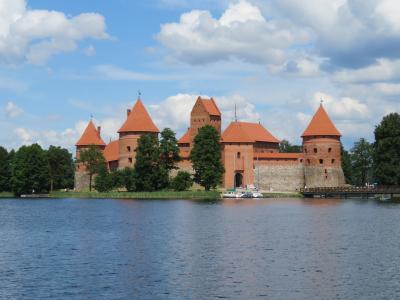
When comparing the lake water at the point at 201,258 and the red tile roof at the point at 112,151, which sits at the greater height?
the red tile roof at the point at 112,151

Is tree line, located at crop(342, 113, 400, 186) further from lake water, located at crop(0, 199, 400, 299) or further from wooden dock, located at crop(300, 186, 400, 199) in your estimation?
lake water, located at crop(0, 199, 400, 299)

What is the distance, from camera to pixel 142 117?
74.4m

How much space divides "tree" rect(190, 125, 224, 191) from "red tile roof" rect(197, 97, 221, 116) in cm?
1442

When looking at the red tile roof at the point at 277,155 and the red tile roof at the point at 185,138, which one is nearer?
the red tile roof at the point at 277,155

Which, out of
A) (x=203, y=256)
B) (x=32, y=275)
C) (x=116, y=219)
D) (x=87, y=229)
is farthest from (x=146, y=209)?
(x=32, y=275)

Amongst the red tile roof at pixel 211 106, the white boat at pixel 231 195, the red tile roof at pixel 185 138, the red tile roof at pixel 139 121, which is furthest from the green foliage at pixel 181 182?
the red tile roof at pixel 185 138

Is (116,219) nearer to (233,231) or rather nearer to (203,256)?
(233,231)

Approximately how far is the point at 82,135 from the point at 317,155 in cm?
2708

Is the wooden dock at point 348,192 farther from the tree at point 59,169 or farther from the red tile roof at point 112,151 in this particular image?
the tree at point 59,169

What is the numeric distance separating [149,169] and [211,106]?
18155 mm

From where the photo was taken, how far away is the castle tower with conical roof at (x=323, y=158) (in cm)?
7169

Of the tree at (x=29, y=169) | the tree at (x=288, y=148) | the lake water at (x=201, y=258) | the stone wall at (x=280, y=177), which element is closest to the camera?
the lake water at (x=201, y=258)

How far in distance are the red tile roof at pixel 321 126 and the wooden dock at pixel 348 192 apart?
6.53 m

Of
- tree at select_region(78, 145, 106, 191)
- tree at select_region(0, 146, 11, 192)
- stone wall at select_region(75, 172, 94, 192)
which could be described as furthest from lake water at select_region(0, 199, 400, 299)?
stone wall at select_region(75, 172, 94, 192)
